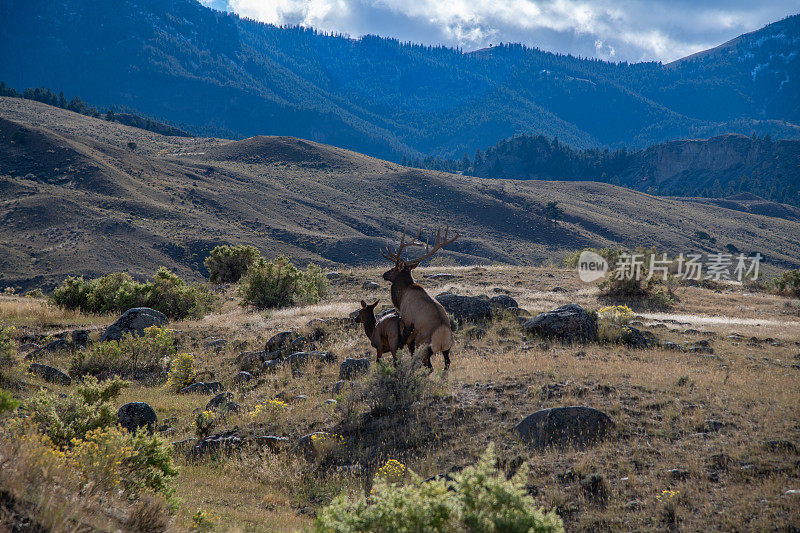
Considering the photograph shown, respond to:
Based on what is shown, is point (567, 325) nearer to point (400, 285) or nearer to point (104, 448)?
point (400, 285)

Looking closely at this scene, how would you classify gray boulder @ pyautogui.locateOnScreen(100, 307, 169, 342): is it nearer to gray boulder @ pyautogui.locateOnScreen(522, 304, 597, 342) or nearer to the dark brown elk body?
the dark brown elk body

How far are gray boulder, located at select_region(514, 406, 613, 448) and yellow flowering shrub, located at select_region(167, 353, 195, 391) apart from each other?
8626 millimetres

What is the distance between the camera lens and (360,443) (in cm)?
841

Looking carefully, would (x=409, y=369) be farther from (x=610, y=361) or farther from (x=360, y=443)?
(x=610, y=361)

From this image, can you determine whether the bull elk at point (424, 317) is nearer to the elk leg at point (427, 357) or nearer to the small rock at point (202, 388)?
the elk leg at point (427, 357)

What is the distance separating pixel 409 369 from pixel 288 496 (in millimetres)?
3269

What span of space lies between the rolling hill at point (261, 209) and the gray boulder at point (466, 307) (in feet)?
159

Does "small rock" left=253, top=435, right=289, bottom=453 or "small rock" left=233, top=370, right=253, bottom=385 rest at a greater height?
"small rock" left=253, top=435, right=289, bottom=453

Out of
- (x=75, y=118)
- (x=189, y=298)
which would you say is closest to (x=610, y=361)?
(x=189, y=298)

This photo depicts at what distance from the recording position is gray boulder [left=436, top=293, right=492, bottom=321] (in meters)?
17.7

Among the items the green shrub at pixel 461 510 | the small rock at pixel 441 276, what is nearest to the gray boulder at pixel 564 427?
the green shrub at pixel 461 510

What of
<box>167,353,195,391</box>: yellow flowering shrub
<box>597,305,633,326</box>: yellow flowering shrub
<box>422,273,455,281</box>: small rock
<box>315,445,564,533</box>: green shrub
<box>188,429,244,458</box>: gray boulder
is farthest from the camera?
<box>422,273,455,281</box>: small rock

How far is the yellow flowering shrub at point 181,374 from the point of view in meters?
12.7

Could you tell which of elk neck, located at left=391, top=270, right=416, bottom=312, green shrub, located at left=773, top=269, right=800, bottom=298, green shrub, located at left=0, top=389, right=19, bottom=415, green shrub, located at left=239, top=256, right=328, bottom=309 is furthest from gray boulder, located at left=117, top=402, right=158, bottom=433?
green shrub, located at left=773, top=269, right=800, bottom=298
